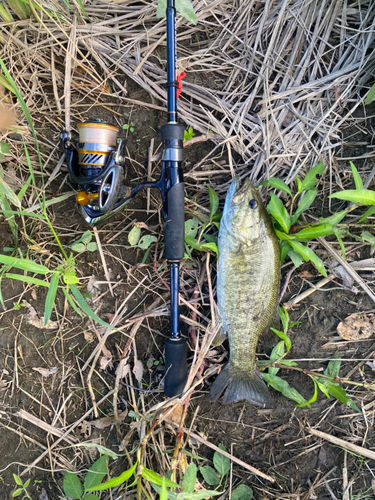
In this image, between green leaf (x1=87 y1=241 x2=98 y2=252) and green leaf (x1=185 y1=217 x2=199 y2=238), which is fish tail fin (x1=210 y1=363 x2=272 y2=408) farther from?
green leaf (x1=87 y1=241 x2=98 y2=252)

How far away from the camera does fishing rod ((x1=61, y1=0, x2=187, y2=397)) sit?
2.42m

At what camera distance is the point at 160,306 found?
286 cm

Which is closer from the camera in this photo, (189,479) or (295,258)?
(189,479)

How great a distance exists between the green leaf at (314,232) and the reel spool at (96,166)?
1357mm

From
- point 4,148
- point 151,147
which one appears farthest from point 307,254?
point 4,148

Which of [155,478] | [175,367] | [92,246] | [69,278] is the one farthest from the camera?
[92,246]

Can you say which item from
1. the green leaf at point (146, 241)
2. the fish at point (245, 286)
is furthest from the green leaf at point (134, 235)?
the fish at point (245, 286)

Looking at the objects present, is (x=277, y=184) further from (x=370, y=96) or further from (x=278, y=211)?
(x=370, y=96)

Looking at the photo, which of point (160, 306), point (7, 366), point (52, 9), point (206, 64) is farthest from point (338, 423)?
point (52, 9)

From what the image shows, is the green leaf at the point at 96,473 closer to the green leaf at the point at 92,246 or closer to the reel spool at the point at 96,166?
the green leaf at the point at 92,246

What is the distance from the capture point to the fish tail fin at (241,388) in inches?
107

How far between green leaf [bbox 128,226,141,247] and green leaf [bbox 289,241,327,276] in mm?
1170

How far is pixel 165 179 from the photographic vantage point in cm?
248

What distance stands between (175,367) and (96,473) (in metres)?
1.01
